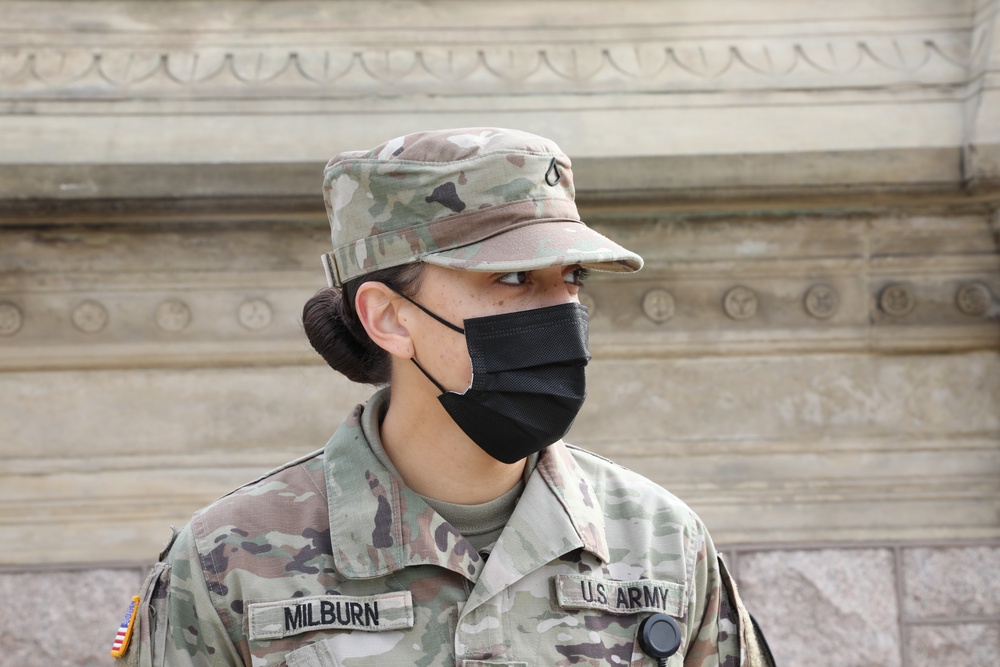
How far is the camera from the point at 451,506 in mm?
1909

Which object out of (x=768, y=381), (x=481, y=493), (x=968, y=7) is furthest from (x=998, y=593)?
(x=481, y=493)

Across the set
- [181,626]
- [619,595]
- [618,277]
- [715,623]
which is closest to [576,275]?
[619,595]

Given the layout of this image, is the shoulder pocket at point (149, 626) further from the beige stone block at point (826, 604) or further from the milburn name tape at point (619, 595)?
the beige stone block at point (826, 604)

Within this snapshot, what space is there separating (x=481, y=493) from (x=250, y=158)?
2207 mm

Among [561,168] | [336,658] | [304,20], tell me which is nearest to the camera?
[336,658]

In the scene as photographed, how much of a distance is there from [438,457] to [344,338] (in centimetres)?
32

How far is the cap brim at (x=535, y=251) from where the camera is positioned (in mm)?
1729

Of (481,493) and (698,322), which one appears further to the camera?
(698,322)

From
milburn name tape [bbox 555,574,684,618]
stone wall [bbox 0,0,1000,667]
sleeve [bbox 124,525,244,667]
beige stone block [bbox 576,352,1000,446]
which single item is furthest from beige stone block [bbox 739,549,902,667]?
sleeve [bbox 124,525,244,667]

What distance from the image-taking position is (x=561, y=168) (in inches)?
73.9

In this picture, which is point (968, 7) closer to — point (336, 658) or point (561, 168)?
point (561, 168)

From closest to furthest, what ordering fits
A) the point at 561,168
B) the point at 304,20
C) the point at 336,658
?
1. the point at 336,658
2. the point at 561,168
3. the point at 304,20

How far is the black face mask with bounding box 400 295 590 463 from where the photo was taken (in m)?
1.83

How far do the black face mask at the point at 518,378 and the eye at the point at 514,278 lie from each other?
55 mm
